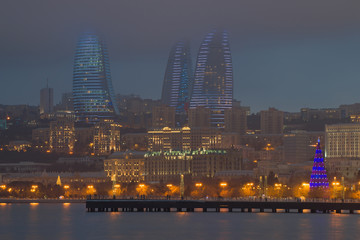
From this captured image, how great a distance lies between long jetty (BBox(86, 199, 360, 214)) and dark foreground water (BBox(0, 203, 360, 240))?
1939 millimetres

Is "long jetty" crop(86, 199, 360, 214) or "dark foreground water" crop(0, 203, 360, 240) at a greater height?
"long jetty" crop(86, 199, 360, 214)

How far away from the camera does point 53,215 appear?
18150 cm

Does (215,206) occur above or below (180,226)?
above

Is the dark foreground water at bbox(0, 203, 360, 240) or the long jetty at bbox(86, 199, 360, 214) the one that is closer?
the dark foreground water at bbox(0, 203, 360, 240)

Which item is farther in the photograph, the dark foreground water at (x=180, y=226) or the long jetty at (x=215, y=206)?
the long jetty at (x=215, y=206)

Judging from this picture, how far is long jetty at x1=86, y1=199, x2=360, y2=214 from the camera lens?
569 ft

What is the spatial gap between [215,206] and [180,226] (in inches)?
1144

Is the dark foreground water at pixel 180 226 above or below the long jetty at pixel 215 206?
below

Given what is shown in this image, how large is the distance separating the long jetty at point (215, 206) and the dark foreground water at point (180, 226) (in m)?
1.94

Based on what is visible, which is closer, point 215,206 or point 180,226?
point 180,226

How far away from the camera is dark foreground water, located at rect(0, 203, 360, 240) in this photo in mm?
141625

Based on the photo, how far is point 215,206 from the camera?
180875mm

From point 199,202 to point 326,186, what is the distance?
2090 cm

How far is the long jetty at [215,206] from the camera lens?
173375 millimetres
